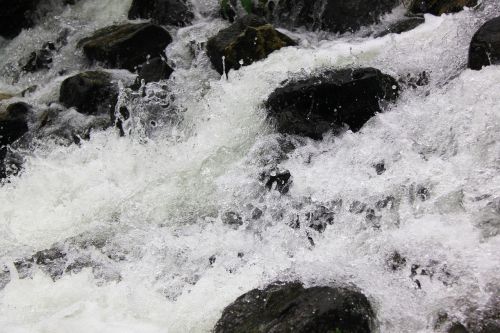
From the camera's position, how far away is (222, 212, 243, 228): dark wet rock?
446 cm

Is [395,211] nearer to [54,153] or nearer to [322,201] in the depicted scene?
[322,201]

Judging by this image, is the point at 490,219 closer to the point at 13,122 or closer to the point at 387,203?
the point at 387,203

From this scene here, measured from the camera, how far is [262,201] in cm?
461

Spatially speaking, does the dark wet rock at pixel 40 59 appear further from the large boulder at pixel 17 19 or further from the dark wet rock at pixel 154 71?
the dark wet rock at pixel 154 71

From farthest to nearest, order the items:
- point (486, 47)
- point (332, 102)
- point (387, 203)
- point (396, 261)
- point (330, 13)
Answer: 1. point (330, 13)
2. point (332, 102)
3. point (486, 47)
4. point (387, 203)
5. point (396, 261)

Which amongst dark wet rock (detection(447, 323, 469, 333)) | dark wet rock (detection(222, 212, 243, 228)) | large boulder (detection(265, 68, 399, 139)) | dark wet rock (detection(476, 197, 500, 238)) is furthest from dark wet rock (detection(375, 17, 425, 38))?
dark wet rock (detection(447, 323, 469, 333))

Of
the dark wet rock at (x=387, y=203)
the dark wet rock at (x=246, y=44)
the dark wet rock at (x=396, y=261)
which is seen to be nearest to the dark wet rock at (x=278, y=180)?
the dark wet rock at (x=387, y=203)

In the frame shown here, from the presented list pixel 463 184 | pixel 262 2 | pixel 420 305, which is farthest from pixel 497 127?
pixel 262 2

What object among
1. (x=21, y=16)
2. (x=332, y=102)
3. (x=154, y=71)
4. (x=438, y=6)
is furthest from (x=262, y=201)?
(x=21, y=16)

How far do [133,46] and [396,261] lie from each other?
5.27m

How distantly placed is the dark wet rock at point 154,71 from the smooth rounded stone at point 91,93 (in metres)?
0.39

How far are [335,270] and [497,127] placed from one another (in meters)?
1.87

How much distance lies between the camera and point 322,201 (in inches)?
170

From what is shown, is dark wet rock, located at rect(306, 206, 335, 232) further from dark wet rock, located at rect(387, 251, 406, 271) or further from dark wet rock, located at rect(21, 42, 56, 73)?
dark wet rock, located at rect(21, 42, 56, 73)
